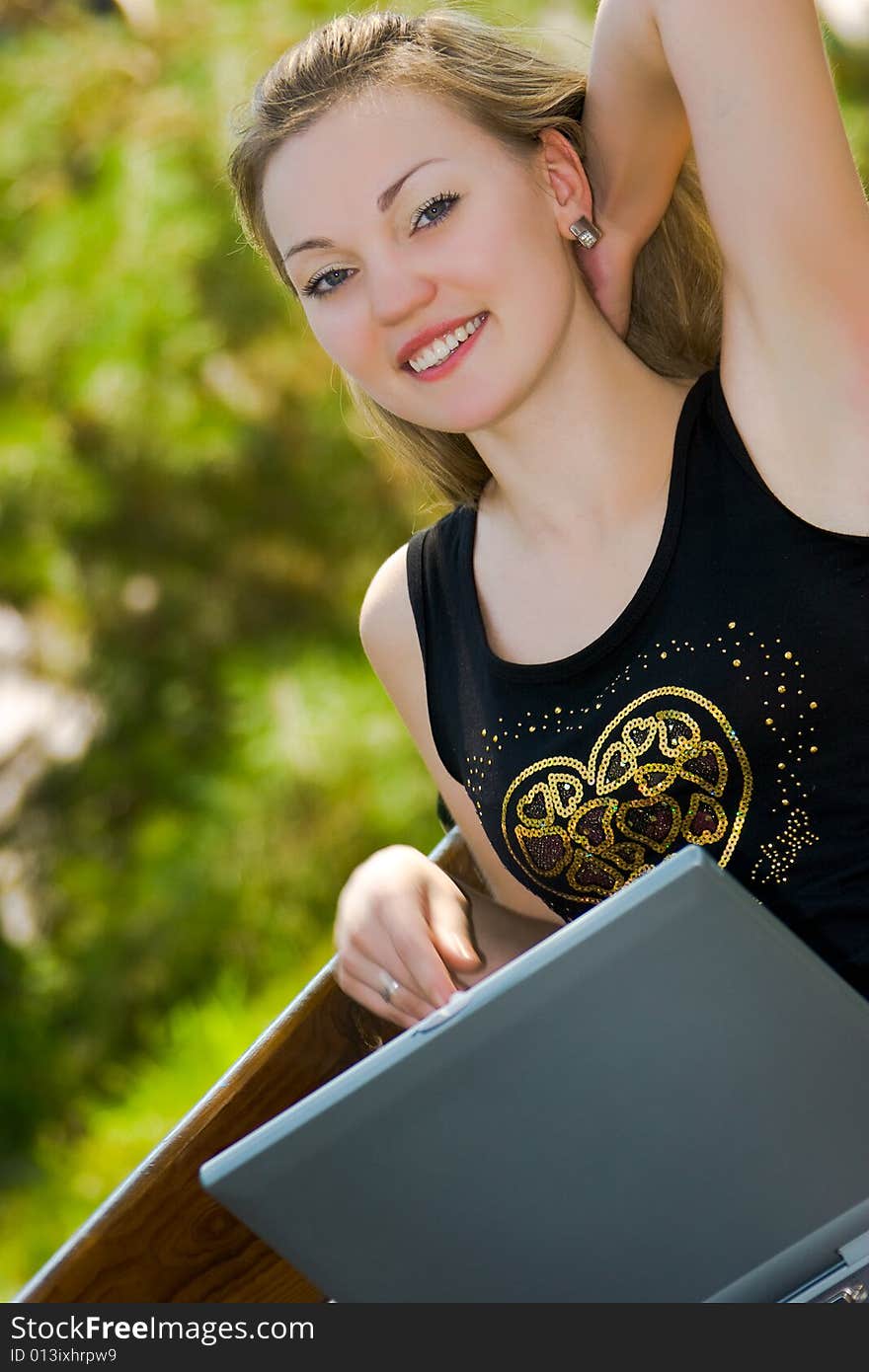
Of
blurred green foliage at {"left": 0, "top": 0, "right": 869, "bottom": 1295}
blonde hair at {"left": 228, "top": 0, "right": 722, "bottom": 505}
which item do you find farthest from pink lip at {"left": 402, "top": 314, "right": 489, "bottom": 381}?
blurred green foliage at {"left": 0, "top": 0, "right": 869, "bottom": 1295}

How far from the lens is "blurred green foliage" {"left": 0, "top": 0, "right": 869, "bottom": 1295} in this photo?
2.01 meters

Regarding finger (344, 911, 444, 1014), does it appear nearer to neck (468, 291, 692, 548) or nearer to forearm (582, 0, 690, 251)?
neck (468, 291, 692, 548)

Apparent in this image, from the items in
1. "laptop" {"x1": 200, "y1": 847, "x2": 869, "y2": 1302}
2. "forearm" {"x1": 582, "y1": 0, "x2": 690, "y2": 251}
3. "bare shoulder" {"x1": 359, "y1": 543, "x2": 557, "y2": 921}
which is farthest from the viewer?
"bare shoulder" {"x1": 359, "y1": 543, "x2": 557, "y2": 921}

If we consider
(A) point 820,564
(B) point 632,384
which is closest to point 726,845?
(A) point 820,564

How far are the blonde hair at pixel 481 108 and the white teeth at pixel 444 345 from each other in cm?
10

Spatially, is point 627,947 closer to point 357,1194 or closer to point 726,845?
point 357,1194

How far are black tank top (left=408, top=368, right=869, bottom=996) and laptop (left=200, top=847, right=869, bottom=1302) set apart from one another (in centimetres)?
21

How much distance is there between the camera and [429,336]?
0.83 m

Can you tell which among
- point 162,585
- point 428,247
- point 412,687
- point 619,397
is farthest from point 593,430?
point 162,585

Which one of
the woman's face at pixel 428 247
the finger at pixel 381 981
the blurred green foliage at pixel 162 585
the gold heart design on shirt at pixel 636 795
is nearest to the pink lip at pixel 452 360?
the woman's face at pixel 428 247

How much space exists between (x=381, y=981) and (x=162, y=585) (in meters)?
1.57

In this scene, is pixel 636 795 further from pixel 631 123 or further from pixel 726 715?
pixel 631 123

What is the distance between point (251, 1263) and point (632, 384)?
1.74 feet

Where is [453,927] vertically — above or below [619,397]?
below
